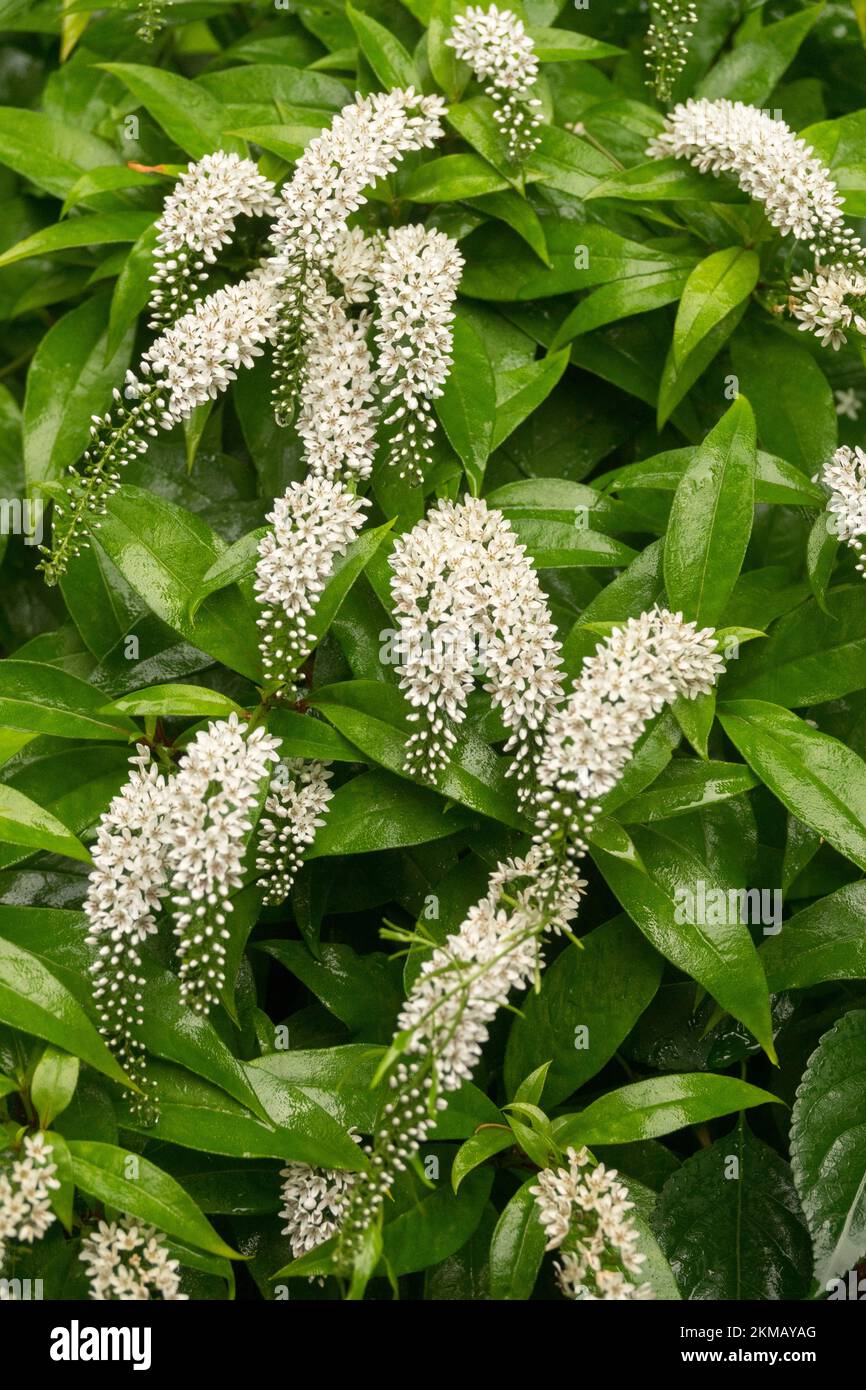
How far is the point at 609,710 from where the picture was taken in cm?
121

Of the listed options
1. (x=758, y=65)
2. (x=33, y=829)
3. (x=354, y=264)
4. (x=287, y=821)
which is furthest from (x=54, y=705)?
(x=758, y=65)

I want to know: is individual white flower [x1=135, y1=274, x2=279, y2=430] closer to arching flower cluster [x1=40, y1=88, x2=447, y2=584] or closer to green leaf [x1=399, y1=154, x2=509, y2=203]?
arching flower cluster [x1=40, y1=88, x2=447, y2=584]

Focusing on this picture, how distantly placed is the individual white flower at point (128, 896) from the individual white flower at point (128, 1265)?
0.13 m

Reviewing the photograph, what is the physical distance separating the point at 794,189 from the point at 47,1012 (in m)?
1.23

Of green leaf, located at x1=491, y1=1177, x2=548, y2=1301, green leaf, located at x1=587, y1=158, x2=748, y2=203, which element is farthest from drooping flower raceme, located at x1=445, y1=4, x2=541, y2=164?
green leaf, located at x1=491, y1=1177, x2=548, y2=1301

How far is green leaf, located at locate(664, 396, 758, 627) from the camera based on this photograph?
1.34 metres

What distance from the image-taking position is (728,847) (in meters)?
→ 1.39

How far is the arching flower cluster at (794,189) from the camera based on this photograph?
4.76 feet

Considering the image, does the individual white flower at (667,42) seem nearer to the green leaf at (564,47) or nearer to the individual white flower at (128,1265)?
the green leaf at (564,47)

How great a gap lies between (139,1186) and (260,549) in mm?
647

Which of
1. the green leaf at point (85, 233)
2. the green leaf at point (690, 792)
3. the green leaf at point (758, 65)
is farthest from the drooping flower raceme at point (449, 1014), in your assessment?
the green leaf at point (758, 65)

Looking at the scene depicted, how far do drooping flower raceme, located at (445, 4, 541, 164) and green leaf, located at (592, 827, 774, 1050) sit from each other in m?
0.86

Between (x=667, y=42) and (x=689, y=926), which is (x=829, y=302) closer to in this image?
(x=667, y=42)
